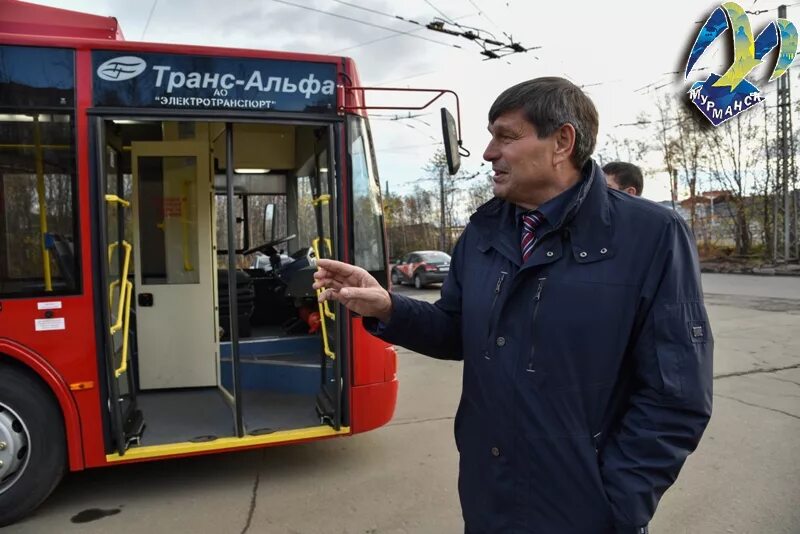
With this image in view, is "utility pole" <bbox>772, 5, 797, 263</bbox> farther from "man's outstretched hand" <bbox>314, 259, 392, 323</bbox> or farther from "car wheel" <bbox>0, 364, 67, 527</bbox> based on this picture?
"car wheel" <bbox>0, 364, 67, 527</bbox>

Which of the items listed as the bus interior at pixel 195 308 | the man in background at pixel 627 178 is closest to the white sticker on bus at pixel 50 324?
the bus interior at pixel 195 308

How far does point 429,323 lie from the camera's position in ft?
6.64

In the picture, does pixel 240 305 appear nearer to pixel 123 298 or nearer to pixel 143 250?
pixel 143 250

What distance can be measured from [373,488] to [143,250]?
3055 millimetres

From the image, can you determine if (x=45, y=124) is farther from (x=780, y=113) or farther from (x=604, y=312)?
(x=780, y=113)

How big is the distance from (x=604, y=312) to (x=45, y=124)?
3.59m

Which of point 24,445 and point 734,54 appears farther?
point 734,54

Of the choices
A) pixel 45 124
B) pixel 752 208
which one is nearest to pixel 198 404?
pixel 45 124

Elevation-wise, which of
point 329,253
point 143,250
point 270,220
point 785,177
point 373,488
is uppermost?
point 785,177

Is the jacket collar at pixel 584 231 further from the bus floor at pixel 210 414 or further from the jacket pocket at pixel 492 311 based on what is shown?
the bus floor at pixel 210 414

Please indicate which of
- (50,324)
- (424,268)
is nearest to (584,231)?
(50,324)

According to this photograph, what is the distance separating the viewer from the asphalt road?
363 centimetres

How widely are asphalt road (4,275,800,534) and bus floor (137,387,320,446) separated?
0.39 meters

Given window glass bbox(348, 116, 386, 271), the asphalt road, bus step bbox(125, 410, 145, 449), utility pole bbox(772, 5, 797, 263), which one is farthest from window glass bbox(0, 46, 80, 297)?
utility pole bbox(772, 5, 797, 263)
